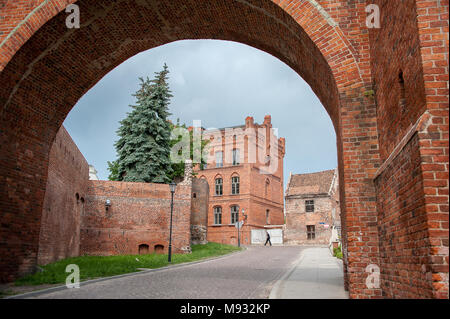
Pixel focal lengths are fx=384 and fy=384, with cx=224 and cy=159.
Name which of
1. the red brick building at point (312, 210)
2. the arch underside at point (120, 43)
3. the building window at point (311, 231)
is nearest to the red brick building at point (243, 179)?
the red brick building at point (312, 210)

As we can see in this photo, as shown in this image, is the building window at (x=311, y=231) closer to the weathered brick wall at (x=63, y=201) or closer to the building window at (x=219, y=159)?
the building window at (x=219, y=159)

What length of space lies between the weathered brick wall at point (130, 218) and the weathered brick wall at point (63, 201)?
2.65 feet

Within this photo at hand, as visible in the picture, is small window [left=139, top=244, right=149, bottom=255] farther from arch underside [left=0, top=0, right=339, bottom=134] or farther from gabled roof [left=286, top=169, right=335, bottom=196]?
gabled roof [left=286, top=169, right=335, bottom=196]

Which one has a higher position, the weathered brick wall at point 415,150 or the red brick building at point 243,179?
the red brick building at point 243,179

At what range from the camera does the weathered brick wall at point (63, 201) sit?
1353 centimetres

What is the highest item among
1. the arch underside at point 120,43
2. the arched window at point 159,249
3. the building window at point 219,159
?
the building window at point 219,159

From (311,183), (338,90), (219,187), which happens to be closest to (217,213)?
(219,187)

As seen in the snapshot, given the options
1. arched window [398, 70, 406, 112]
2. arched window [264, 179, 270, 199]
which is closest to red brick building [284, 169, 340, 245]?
arched window [264, 179, 270, 199]

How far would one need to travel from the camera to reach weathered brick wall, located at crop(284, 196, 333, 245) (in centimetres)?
3866

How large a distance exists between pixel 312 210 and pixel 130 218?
24.1m

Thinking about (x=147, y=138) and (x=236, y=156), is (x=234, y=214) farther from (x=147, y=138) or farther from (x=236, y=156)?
(x=147, y=138)

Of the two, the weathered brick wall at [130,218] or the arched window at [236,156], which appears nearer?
the weathered brick wall at [130,218]
